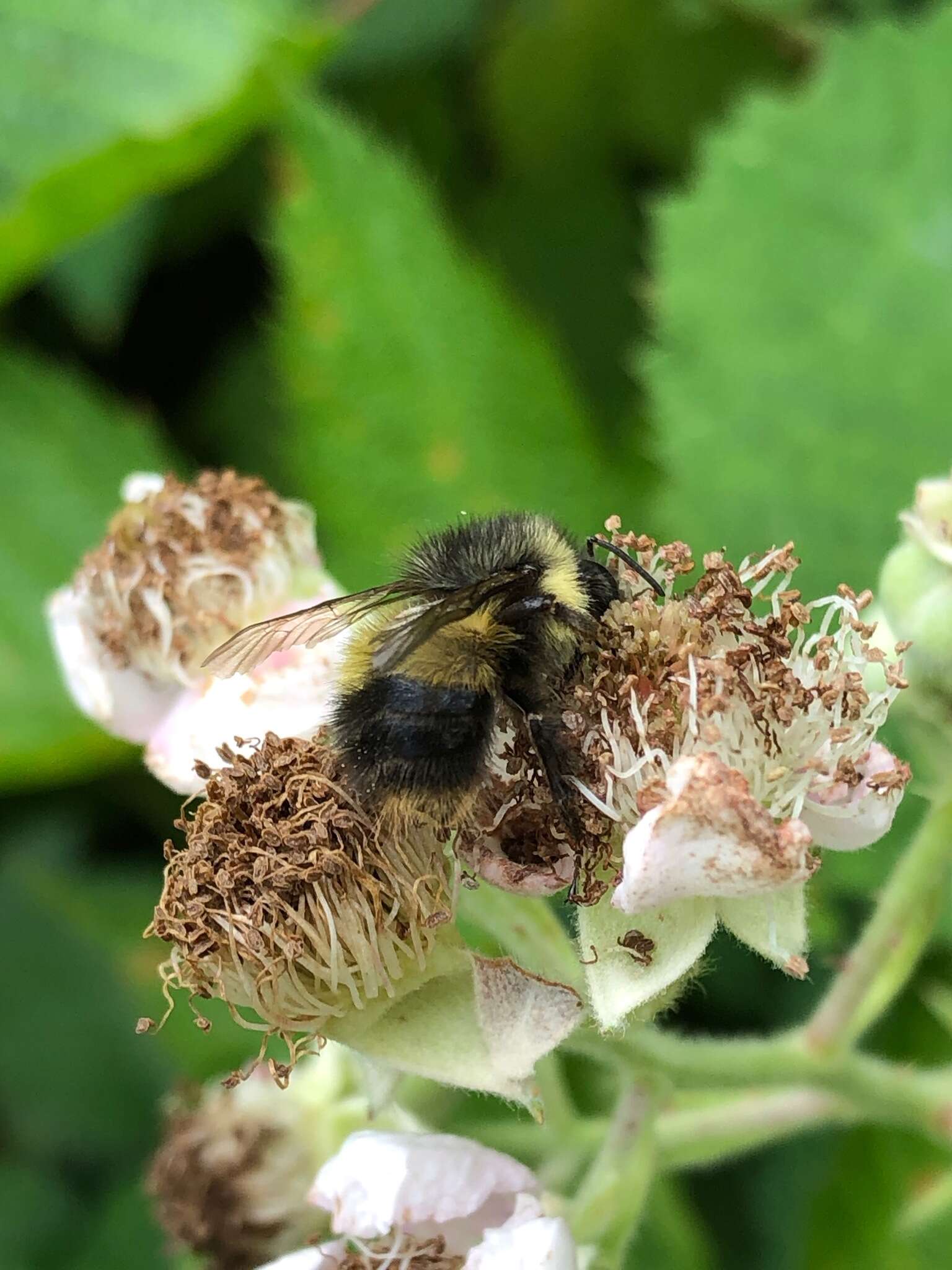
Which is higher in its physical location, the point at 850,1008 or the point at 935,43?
the point at 935,43

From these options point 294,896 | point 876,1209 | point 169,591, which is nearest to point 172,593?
point 169,591

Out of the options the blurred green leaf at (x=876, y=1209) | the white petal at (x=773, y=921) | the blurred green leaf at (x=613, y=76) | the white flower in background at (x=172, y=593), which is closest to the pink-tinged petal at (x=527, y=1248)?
the white petal at (x=773, y=921)

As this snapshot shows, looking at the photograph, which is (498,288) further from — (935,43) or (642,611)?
(642,611)

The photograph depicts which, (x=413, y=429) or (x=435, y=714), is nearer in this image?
(x=435, y=714)

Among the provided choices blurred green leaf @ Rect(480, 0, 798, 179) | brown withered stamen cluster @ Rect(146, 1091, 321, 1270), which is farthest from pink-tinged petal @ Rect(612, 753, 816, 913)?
blurred green leaf @ Rect(480, 0, 798, 179)

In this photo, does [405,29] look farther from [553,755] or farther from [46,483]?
[553,755]

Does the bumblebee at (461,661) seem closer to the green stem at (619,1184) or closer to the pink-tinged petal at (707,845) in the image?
the pink-tinged petal at (707,845)

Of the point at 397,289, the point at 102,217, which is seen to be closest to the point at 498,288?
the point at 397,289

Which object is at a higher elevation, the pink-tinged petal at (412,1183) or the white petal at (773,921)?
the white petal at (773,921)
